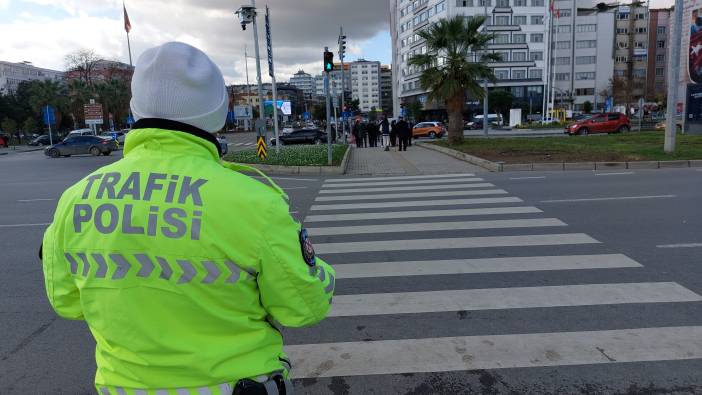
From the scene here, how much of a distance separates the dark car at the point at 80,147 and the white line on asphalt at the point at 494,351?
31873 millimetres

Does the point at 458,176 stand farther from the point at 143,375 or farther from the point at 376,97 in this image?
the point at 376,97

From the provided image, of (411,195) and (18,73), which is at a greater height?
(18,73)

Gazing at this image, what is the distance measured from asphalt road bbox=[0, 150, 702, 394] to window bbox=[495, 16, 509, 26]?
73.5m

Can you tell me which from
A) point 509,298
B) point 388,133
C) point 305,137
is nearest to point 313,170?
point 509,298

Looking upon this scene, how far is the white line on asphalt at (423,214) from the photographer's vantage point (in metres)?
8.25

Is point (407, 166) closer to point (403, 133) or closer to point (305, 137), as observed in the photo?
point (403, 133)

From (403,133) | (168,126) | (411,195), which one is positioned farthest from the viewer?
(403,133)

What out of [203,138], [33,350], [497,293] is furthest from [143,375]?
[497,293]

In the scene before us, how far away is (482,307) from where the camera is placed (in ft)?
14.1

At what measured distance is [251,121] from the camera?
9356cm

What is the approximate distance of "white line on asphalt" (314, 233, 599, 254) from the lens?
6250mm

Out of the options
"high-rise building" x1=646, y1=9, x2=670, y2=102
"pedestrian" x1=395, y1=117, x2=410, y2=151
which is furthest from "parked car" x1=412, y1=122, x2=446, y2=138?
"high-rise building" x1=646, y1=9, x2=670, y2=102

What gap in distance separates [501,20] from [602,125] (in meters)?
49.6

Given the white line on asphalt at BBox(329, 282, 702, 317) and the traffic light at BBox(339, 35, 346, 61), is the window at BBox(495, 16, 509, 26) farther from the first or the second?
the white line on asphalt at BBox(329, 282, 702, 317)
